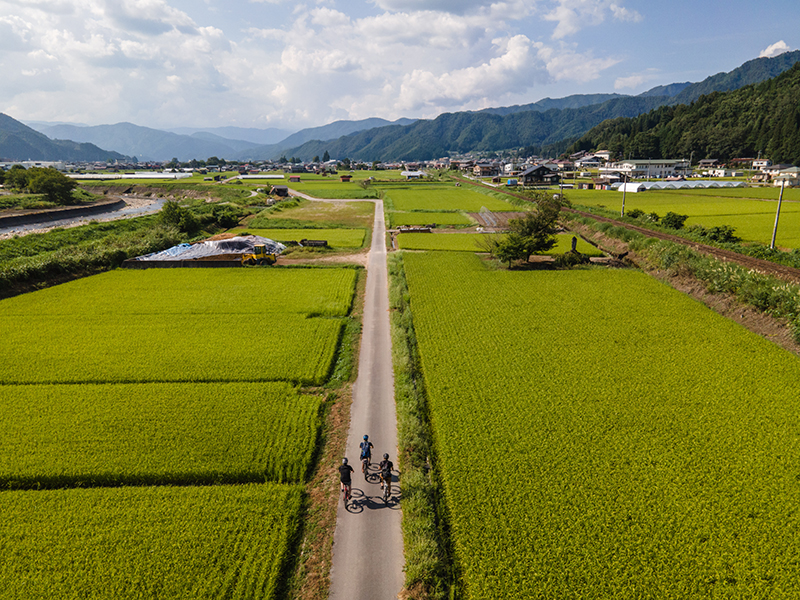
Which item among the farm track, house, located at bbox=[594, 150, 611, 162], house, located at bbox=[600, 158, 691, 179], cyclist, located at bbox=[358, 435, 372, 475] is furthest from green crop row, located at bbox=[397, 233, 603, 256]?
house, located at bbox=[594, 150, 611, 162]

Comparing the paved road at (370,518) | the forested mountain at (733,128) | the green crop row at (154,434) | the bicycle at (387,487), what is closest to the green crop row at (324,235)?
the paved road at (370,518)

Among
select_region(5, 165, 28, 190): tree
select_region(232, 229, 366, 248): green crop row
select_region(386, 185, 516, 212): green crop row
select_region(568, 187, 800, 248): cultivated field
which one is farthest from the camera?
select_region(5, 165, 28, 190): tree

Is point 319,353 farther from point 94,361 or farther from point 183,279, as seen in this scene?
point 183,279

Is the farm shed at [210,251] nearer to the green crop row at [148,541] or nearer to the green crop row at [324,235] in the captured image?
the green crop row at [324,235]

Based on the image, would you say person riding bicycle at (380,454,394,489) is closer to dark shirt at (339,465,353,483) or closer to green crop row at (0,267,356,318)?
dark shirt at (339,465,353,483)

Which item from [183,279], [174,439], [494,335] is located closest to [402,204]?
[183,279]

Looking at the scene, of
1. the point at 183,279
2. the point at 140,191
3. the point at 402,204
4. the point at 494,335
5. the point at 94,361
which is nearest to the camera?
the point at 94,361
